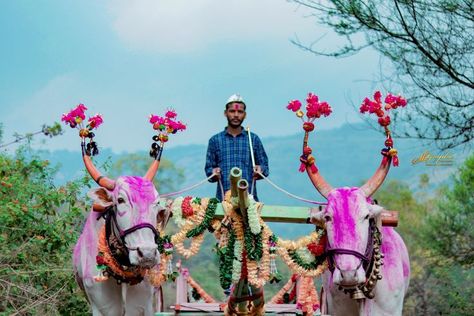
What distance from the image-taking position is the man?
8.54 m

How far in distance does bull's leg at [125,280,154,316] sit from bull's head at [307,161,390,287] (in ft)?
4.52

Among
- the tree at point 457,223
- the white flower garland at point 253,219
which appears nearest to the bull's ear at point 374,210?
the white flower garland at point 253,219

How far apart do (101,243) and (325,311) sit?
6.13ft

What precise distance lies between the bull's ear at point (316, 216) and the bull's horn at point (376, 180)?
35 cm

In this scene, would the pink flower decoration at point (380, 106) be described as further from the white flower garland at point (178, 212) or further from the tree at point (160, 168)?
the tree at point (160, 168)

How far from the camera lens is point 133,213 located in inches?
274

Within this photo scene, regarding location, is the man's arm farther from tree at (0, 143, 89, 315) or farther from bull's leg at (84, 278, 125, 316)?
tree at (0, 143, 89, 315)

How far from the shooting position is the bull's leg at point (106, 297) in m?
7.37

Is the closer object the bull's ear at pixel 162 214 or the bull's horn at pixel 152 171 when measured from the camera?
the bull's ear at pixel 162 214

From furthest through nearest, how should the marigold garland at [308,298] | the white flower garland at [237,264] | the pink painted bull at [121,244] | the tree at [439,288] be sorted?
1. the tree at [439,288]
2. the marigold garland at [308,298]
3. the white flower garland at [237,264]
4. the pink painted bull at [121,244]

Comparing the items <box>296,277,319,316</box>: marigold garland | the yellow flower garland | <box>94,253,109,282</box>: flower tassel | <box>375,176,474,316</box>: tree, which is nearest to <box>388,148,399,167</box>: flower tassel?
<box>296,277,319,316</box>: marigold garland

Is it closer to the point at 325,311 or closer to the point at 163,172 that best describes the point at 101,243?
the point at 325,311

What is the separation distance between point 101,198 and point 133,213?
398 millimetres

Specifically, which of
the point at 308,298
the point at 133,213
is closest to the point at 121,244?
the point at 133,213
